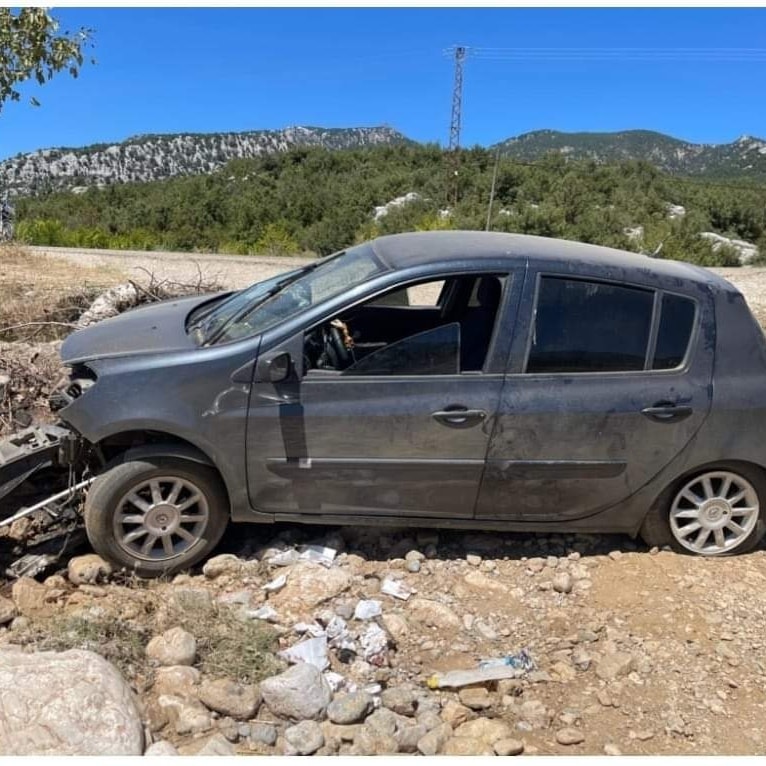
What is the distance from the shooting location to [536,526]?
4.28m

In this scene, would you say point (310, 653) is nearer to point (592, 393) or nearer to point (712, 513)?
point (592, 393)

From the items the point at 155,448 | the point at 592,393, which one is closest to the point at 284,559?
the point at 155,448

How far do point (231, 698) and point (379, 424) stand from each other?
150cm

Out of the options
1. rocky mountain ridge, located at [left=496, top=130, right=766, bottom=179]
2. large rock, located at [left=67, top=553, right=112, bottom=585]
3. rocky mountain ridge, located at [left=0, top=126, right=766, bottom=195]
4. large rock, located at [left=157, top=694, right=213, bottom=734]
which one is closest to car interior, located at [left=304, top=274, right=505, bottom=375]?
large rock, located at [left=67, top=553, right=112, bottom=585]

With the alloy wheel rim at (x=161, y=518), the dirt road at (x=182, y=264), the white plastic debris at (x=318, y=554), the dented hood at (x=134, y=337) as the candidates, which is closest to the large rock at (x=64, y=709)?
the alloy wheel rim at (x=161, y=518)

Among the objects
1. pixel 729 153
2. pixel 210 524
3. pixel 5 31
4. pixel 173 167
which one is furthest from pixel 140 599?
pixel 729 153

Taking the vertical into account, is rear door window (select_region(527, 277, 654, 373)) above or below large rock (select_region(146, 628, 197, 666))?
above

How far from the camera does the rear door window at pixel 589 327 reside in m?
4.03

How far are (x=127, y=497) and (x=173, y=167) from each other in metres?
72.4

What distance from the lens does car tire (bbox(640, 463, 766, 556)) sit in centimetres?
433

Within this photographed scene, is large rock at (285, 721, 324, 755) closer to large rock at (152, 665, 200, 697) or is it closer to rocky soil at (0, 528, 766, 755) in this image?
rocky soil at (0, 528, 766, 755)

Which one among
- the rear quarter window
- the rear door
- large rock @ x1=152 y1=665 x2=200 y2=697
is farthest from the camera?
the rear quarter window

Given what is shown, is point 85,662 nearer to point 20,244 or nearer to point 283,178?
point 20,244

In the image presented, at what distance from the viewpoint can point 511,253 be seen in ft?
13.4
